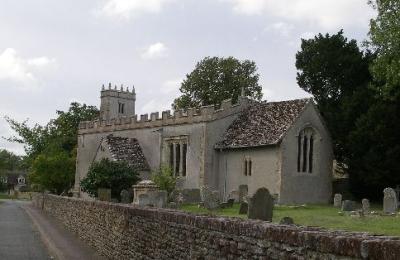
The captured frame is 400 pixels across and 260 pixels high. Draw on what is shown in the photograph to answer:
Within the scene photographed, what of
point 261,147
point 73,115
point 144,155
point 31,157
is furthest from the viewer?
point 73,115

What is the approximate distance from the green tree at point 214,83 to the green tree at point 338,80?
14.0 m

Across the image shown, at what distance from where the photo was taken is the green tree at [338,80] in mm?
40750

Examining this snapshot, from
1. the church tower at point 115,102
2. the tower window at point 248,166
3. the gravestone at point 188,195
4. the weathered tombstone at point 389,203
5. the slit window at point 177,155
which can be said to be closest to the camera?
the weathered tombstone at point 389,203

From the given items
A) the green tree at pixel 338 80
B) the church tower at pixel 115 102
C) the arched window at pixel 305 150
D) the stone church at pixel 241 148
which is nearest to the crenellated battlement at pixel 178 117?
the stone church at pixel 241 148

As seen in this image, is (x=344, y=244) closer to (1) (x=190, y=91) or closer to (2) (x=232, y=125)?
(2) (x=232, y=125)

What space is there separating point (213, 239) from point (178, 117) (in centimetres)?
3906

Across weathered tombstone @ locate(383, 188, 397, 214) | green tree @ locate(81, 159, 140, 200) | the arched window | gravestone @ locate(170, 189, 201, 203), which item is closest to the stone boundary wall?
weathered tombstone @ locate(383, 188, 397, 214)

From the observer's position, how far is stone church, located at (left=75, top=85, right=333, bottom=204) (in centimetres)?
4000

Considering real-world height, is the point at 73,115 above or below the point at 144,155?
above

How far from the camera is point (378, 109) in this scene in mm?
37688

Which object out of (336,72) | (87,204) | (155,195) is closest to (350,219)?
(155,195)

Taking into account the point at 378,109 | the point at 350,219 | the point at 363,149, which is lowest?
the point at 350,219

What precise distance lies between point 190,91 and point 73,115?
2738 centimetres

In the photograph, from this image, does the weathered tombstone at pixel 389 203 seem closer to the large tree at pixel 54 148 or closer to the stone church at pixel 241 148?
the stone church at pixel 241 148
